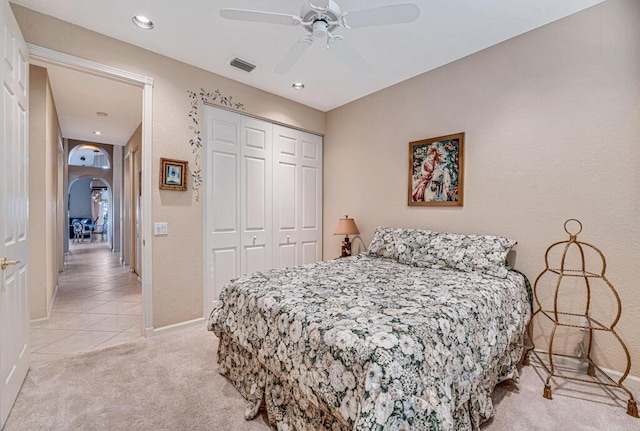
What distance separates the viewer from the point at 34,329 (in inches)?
117

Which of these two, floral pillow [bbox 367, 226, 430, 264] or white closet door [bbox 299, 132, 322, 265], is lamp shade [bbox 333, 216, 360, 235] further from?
white closet door [bbox 299, 132, 322, 265]

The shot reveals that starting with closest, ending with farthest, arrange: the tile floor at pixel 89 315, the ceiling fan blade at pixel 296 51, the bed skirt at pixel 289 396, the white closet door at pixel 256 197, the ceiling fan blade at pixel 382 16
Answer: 1. the bed skirt at pixel 289 396
2. the ceiling fan blade at pixel 382 16
3. the ceiling fan blade at pixel 296 51
4. the tile floor at pixel 89 315
5. the white closet door at pixel 256 197

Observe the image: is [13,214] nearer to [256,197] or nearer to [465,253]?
[256,197]

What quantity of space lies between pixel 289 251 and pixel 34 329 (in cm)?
277

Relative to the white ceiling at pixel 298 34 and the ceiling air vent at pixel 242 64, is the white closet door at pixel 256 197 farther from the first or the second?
the white ceiling at pixel 298 34

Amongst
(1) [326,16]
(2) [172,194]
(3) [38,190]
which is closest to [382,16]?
(1) [326,16]

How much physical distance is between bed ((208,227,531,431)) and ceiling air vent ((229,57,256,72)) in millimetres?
2147

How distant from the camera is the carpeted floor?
1.67m

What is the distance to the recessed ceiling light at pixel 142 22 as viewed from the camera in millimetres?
2318

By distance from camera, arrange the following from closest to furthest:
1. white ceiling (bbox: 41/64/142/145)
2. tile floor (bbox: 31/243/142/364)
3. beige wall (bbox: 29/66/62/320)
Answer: tile floor (bbox: 31/243/142/364), beige wall (bbox: 29/66/62/320), white ceiling (bbox: 41/64/142/145)

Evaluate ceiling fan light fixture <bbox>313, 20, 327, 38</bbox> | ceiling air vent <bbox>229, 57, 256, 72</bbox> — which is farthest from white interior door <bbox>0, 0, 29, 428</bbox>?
ceiling fan light fixture <bbox>313, 20, 327, 38</bbox>

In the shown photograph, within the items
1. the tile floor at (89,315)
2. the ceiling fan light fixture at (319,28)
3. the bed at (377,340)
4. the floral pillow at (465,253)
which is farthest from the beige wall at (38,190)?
the floral pillow at (465,253)

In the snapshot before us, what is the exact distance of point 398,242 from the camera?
303cm

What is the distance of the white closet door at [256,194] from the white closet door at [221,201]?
82 millimetres
